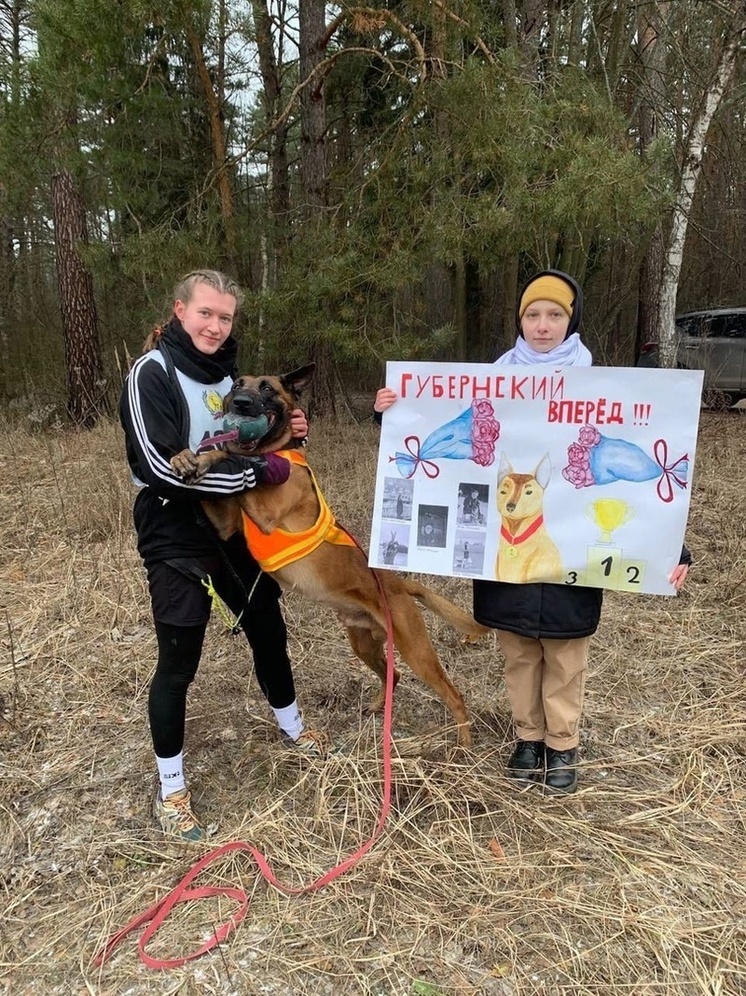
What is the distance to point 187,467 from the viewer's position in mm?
2016

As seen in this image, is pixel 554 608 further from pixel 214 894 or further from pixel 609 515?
pixel 214 894

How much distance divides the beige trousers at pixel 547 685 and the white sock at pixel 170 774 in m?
1.32

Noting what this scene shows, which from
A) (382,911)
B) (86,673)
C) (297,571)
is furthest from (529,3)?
(382,911)

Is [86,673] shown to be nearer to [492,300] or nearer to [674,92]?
[492,300]

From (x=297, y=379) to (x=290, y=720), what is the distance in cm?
148

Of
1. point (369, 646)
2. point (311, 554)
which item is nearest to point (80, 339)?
point (369, 646)

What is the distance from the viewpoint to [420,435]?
250 cm

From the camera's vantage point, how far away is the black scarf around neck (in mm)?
2162

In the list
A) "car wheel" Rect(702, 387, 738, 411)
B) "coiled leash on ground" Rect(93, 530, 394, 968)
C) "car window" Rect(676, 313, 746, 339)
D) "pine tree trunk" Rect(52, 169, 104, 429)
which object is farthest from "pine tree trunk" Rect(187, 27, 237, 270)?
"car window" Rect(676, 313, 746, 339)

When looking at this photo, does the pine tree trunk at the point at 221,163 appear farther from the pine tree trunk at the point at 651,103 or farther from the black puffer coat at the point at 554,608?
the pine tree trunk at the point at 651,103

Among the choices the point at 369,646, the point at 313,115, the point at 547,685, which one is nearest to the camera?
the point at 547,685

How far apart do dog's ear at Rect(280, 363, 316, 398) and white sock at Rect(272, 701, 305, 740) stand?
136cm

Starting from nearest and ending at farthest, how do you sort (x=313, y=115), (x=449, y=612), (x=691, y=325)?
(x=449, y=612), (x=313, y=115), (x=691, y=325)

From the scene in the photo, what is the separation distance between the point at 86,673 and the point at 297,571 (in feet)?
5.89
